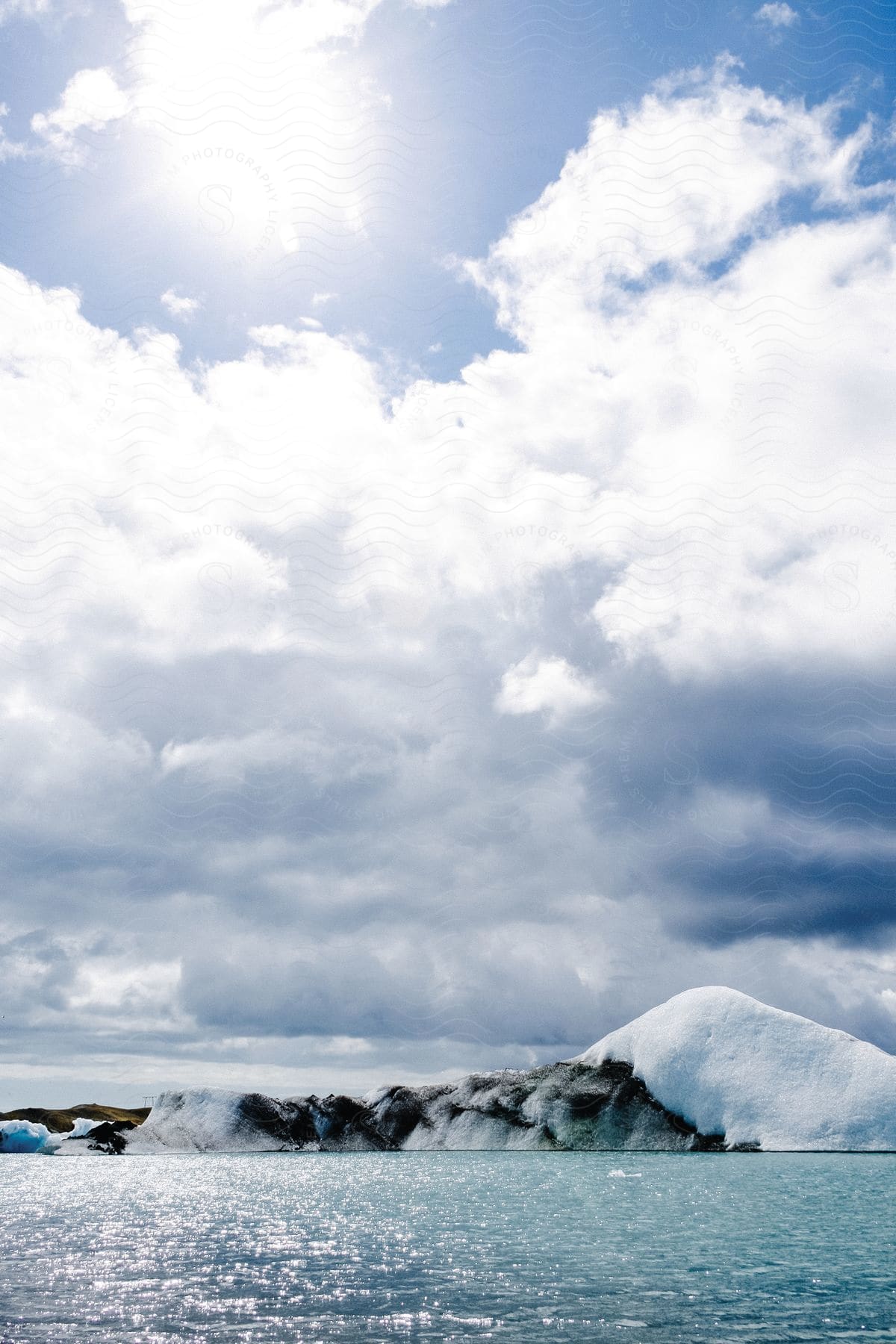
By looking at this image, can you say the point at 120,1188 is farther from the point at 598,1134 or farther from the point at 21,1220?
the point at 598,1134

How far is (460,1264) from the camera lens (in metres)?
30.6

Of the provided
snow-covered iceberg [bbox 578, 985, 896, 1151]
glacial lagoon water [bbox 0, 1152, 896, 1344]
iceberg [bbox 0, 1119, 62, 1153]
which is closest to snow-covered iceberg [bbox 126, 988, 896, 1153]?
snow-covered iceberg [bbox 578, 985, 896, 1151]

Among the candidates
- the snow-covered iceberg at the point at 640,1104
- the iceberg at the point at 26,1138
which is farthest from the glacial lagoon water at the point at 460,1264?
the iceberg at the point at 26,1138

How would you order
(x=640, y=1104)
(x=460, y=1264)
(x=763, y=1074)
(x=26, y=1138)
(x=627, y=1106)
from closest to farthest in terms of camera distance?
(x=460, y=1264) < (x=763, y=1074) < (x=640, y=1104) < (x=627, y=1106) < (x=26, y=1138)

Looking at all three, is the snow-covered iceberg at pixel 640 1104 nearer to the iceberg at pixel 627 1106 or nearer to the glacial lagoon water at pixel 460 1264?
the iceberg at pixel 627 1106

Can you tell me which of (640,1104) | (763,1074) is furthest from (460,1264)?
(640,1104)

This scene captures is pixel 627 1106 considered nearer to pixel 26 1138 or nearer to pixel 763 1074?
pixel 763 1074

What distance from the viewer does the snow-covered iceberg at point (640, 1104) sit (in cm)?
13525

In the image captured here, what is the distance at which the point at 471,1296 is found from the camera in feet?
82.3

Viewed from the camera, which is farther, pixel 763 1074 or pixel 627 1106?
pixel 627 1106

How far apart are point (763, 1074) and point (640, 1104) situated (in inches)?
782

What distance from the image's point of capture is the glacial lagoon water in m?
22.1

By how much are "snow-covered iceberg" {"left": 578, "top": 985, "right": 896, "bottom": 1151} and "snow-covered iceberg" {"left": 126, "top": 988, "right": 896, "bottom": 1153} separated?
196 millimetres

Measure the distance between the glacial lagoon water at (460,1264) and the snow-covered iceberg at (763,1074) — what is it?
239 ft
